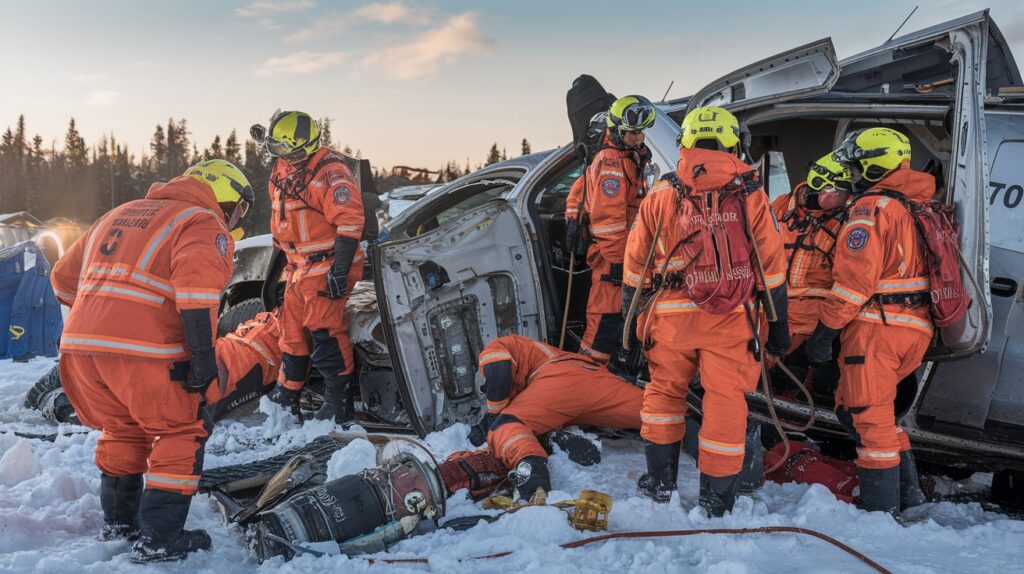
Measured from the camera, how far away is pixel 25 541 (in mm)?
3111

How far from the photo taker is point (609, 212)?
4645 millimetres

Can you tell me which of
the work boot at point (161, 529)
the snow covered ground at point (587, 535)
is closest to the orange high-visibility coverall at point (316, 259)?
the snow covered ground at point (587, 535)

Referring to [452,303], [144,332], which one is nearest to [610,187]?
[452,303]

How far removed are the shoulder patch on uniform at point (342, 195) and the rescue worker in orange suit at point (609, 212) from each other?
57.8 inches

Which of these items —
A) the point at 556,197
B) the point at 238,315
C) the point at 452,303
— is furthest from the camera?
the point at 238,315

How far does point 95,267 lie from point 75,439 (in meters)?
1.80

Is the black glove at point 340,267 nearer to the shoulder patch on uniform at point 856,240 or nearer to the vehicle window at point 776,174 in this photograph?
the shoulder patch on uniform at point 856,240

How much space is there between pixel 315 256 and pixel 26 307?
458cm

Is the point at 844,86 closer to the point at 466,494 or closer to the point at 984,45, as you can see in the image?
the point at 984,45

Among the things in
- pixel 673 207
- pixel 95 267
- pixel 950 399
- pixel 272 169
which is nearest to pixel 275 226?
pixel 272 169

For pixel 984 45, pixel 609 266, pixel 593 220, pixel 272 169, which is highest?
pixel 984 45

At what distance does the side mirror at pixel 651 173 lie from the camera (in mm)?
4204

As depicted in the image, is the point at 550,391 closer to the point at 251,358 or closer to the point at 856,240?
the point at 856,240

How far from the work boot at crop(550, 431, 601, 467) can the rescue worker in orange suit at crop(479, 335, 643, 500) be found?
0.03m
